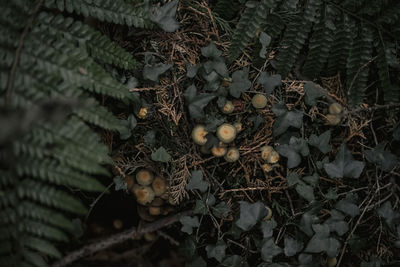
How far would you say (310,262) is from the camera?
2135 mm

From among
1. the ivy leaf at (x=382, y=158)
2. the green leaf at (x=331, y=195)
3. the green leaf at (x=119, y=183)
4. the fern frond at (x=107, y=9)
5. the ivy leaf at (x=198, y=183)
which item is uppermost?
the fern frond at (x=107, y=9)

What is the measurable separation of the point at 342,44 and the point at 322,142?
2.02ft

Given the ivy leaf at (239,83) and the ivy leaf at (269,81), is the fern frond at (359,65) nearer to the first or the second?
the ivy leaf at (269,81)

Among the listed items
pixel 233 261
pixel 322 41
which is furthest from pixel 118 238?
pixel 322 41

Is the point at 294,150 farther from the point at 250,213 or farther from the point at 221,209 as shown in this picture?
the point at 221,209

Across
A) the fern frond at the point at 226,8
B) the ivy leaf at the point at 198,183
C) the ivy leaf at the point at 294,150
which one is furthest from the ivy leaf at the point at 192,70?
the ivy leaf at the point at 294,150

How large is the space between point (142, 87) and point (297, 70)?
103 cm

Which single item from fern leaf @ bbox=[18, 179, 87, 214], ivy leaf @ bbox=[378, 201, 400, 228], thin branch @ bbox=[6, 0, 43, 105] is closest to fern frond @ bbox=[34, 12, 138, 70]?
thin branch @ bbox=[6, 0, 43, 105]

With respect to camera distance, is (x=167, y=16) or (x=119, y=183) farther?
(x=119, y=183)

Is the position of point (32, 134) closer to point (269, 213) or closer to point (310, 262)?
point (269, 213)

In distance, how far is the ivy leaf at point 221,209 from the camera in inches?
86.7

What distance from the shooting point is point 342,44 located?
A: 7.12 feet

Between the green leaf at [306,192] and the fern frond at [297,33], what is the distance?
782 millimetres

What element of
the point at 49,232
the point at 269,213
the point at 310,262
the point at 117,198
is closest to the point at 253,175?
the point at 269,213
